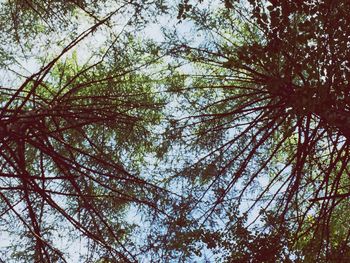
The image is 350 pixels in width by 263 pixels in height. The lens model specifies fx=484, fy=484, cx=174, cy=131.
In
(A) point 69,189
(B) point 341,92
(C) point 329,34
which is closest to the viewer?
(C) point 329,34

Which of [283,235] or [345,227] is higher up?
[345,227]

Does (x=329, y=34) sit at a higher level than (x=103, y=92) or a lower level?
lower

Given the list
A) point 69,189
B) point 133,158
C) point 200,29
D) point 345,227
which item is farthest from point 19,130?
point 345,227

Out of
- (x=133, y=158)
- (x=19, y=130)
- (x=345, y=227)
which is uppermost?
(x=133, y=158)

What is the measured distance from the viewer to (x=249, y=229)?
431cm

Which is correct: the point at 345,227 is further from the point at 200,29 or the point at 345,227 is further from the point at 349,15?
the point at 349,15

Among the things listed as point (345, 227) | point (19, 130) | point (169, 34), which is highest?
point (169, 34)

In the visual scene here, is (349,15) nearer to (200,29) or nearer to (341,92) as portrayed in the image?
(341,92)

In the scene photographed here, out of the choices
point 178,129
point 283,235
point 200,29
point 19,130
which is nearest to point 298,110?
point 283,235

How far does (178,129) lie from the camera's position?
17.9 ft

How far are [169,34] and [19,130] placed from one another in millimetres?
2642

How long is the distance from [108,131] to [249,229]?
86.2 inches

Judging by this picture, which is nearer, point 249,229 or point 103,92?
point 249,229

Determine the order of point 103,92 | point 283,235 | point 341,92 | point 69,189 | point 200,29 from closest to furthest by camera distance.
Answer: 1. point 341,92
2. point 283,235
3. point 69,189
4. point 103,92
5. point 200,29
